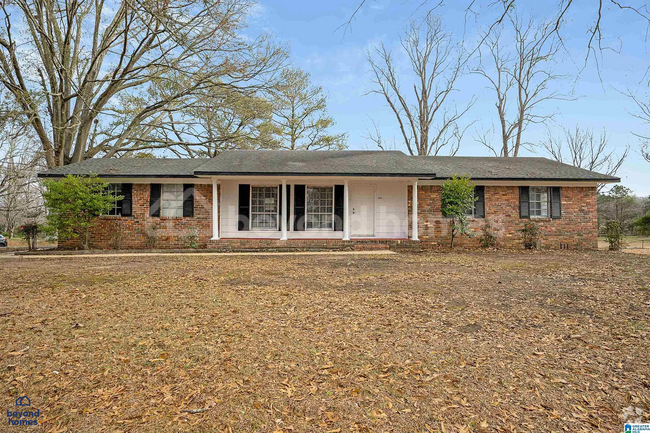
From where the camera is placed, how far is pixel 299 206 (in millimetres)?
12719

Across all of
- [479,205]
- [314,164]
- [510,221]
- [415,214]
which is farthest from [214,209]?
[510,221]

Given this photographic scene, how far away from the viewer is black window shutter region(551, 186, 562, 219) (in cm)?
1284

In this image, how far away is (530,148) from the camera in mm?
23219

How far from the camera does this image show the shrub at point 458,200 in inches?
464

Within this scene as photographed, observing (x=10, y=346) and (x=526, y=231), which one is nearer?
(x=10, y=346)

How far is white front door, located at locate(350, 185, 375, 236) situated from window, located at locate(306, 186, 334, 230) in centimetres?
88

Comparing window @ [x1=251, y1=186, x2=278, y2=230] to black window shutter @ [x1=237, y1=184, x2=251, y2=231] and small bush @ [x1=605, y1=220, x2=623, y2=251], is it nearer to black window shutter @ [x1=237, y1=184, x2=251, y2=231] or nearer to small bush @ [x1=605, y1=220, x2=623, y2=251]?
black window shutter @ [x1=237, y1=184, x2=251, y2=231]

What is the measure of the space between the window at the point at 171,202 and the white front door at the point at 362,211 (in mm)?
6345

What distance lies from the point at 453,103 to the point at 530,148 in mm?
6049

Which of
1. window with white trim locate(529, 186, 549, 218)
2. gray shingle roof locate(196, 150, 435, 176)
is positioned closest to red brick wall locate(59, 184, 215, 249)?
gray shingle roof locate(196, 150, 435, 176)

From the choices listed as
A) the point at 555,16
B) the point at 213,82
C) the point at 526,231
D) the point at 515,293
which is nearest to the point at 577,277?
the point at 515,293

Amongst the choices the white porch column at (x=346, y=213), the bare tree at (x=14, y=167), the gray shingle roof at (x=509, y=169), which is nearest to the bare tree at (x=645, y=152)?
the gray shingle roof at (x=509, y=169)

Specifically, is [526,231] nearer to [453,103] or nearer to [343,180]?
[343,180]

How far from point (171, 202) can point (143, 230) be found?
139cm
